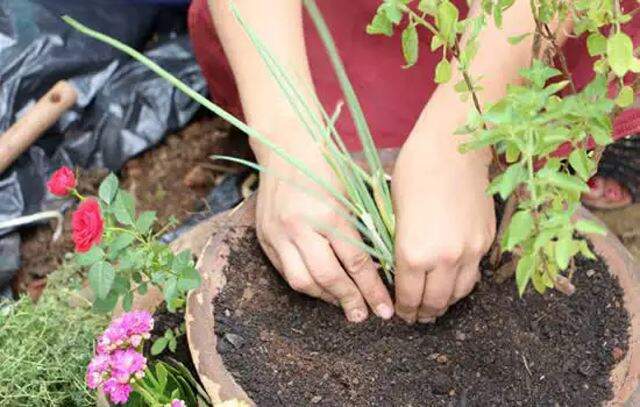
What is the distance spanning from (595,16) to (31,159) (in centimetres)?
134

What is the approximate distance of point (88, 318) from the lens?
141 centimetres

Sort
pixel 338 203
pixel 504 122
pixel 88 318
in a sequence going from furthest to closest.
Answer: pixel 88 318, pixel 338 203, pixel 504 122

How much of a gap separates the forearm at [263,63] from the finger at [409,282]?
0.22 m

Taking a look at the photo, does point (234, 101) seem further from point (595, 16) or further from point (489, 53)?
point (595, 16)

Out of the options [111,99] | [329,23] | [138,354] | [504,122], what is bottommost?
[111,99]

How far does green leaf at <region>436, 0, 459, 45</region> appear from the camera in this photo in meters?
0.79

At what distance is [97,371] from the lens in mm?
988

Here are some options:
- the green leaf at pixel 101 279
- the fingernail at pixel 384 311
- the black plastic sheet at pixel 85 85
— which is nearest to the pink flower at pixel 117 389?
the green leaf at pixel 101 279

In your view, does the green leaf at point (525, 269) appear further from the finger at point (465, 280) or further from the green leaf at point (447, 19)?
the finger at point (465, 280)

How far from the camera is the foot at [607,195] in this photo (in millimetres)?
1697

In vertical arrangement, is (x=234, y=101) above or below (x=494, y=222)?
below

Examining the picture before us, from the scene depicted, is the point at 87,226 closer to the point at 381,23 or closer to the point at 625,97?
the point at 381,23

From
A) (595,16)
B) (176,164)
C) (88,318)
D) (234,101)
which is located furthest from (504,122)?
(176,164)

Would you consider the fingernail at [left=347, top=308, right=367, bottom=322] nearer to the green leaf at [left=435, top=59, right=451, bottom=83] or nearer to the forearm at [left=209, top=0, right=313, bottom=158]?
the forearm at [left=209, top=0, right=313, bottom=158]
